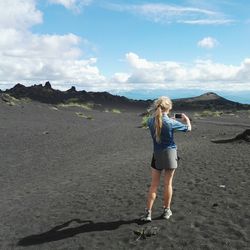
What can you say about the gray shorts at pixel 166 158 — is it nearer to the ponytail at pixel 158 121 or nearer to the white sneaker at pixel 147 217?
the ponytail at pixel 158 121

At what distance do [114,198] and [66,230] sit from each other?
2864 millimetres

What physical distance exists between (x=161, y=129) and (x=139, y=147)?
1742cm

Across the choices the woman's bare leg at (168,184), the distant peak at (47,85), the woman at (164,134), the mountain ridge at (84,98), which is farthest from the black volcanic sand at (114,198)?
the distant peak at (47,85)

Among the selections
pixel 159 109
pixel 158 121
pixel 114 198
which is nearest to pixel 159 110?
pixel 159 109

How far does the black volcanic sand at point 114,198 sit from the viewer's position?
902 centimetres

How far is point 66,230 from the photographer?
9922 millimetres

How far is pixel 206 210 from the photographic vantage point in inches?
412

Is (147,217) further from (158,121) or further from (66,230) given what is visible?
(158,121)

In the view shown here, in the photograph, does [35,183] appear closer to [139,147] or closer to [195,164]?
[195,164]

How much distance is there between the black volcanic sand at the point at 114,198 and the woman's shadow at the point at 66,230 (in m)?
0.02

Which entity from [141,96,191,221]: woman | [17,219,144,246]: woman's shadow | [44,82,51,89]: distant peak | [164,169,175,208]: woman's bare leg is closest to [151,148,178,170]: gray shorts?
[141,96,191,221]: woman

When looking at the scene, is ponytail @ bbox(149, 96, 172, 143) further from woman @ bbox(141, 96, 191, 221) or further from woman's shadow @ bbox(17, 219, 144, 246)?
woman's shadow @ bbox(17, 219, 144, 246)

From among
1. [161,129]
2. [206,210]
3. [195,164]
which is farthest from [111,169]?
[161,129]

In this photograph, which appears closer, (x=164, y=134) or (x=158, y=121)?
(x=158, y=121)
